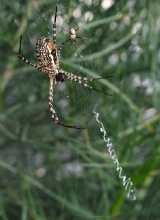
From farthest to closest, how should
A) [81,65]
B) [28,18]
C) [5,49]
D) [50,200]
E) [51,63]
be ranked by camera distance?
1. [50,200]
2. [5,49]
3. [28,18]
4. [81,65]
5. [51,63]

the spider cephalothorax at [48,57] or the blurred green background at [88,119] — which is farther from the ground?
the blurred green background at [88,119]

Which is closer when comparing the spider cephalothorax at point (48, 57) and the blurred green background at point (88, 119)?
the spider cephalothorax at point (48, 57)

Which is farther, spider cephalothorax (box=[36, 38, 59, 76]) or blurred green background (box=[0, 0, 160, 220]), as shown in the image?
blurred green background (box=[0, 0, 160, 220])

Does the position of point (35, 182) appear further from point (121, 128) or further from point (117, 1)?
point (117, 1)

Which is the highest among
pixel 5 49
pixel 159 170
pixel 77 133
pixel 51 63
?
pixel 5 49

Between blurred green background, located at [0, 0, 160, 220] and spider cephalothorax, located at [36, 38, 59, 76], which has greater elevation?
blurred green background, located at [0, 0, 160, 220]

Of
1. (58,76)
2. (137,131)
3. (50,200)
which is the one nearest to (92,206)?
(50,200)

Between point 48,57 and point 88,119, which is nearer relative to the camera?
point 48,57

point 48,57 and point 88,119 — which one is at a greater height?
point 88,119
